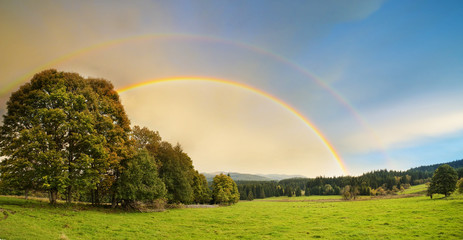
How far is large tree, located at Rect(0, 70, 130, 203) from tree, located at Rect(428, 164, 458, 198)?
207 ft

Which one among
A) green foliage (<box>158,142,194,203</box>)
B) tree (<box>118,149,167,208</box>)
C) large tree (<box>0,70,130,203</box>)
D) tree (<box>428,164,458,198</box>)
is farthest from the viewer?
tree (<box>428,164,458,198</box>)

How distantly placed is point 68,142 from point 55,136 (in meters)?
1.53

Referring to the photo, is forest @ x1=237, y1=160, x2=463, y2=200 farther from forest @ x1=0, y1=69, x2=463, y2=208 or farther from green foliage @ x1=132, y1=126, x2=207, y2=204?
forest @ x1=0, y1=69, x2=463, y2=208

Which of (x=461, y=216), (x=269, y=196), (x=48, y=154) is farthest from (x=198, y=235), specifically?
(x=269, y=196)

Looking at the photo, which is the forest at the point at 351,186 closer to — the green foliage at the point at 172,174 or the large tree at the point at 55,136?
the green foliage at the point at 172,174

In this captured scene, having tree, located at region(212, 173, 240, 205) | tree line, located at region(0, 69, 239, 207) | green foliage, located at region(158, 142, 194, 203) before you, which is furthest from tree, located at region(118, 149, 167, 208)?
tree, located at region(212, 173, 240, 205)

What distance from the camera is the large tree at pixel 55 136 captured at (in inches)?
918

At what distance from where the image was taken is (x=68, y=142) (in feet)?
87.8

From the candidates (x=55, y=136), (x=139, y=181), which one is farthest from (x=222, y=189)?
(x=55, y=136)

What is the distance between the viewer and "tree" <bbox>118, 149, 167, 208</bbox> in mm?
32469

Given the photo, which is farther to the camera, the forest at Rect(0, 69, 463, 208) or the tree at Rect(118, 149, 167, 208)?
the tree at Rect(118, 149, 167, 208)

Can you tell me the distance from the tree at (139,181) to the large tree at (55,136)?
3.52m

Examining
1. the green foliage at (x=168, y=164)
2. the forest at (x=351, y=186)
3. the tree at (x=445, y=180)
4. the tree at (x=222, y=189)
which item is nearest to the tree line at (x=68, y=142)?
the green foliage at (x=168, y=164)

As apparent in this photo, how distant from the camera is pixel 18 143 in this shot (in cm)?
2312
